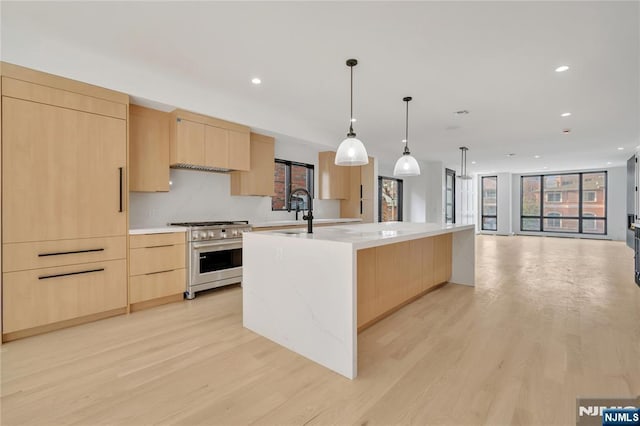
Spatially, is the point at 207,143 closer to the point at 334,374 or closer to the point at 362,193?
the point at 334,374

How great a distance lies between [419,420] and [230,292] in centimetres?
292

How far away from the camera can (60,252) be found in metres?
2.71

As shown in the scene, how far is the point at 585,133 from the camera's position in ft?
18.6

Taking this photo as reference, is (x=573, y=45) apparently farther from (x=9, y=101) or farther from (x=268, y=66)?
(x=9, y=101)

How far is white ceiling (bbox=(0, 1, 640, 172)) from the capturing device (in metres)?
2.27

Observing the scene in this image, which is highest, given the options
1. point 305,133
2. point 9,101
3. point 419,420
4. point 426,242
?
point 305,133

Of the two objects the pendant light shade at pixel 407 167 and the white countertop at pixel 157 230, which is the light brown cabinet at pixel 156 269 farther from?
the pendant light shade at pixel 407 167

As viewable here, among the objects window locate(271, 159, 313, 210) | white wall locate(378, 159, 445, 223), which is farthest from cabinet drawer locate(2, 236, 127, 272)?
white wall locate(378, 159, 445, 223)

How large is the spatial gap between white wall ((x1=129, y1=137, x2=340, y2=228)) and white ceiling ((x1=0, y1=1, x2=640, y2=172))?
3.10ft

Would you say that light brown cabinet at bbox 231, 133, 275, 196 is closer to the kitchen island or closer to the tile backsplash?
the tile backsplash

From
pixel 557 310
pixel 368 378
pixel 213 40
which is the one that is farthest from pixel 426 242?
pixel 213 40

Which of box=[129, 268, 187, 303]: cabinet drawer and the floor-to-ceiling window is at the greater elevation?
the floor-to-ceiling window

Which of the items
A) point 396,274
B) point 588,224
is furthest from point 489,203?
point 396,274

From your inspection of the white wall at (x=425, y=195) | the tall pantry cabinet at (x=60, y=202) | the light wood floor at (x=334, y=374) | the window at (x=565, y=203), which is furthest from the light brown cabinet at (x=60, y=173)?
the window at (x=565, y=203)
